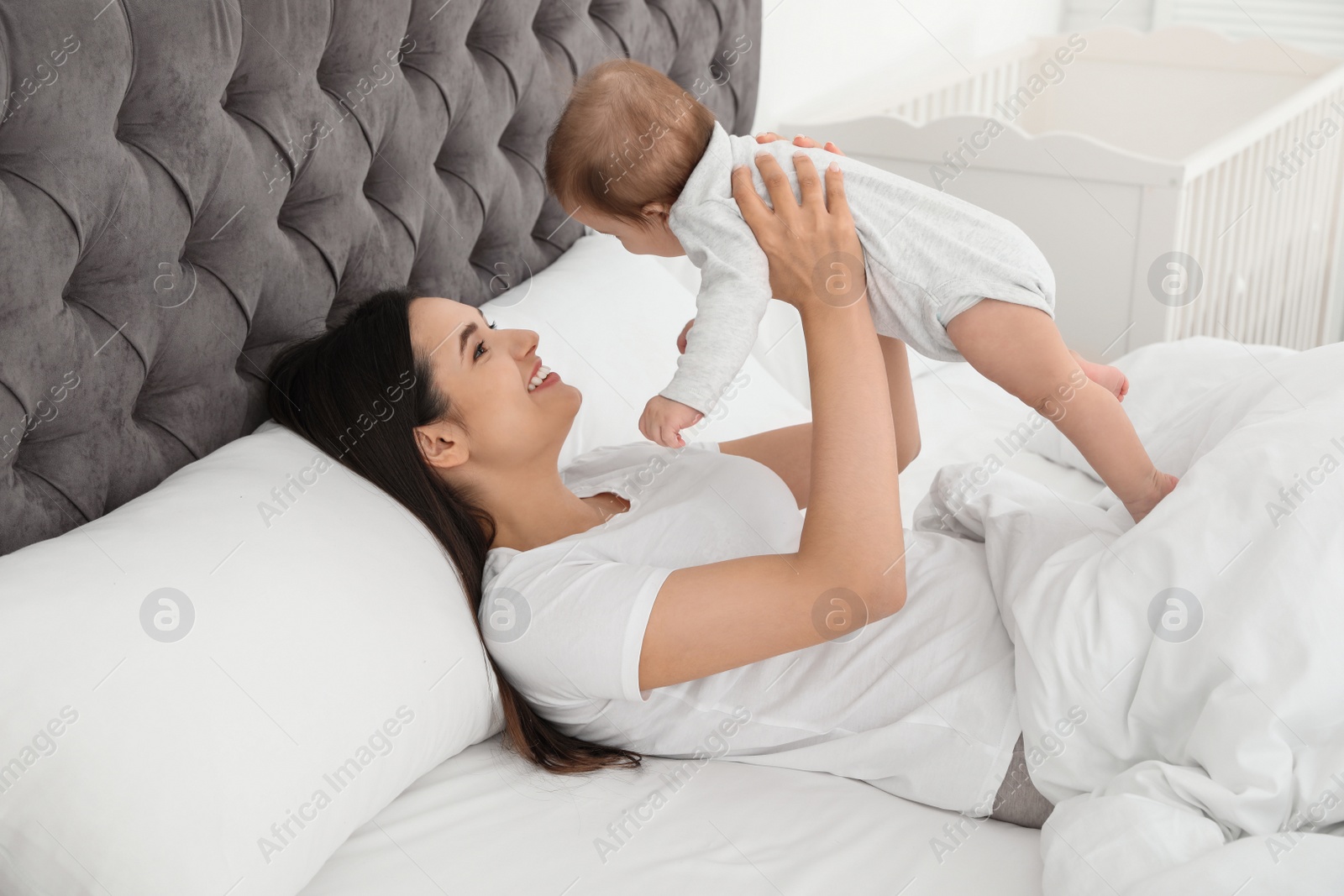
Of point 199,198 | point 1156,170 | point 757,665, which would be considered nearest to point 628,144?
point 199,198

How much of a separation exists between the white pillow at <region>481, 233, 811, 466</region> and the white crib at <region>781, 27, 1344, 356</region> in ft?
2.73

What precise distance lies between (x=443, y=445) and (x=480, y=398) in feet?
0.21

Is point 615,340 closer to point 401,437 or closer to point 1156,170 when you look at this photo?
point 401,437

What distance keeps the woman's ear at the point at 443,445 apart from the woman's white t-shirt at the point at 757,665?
0.37ft

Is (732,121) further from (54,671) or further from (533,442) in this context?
(54,671)

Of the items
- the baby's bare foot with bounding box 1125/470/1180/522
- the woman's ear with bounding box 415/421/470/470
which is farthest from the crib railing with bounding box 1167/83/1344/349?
the woman's ear with bounding box 415/421/470/470

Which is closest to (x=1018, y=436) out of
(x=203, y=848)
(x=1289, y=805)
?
(x=1289, y=805)

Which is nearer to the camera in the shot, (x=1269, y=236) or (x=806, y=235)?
(x=806, y=235)

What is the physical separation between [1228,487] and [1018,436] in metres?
0.77

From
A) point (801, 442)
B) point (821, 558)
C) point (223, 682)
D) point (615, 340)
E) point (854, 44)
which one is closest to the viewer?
point (223, 682)

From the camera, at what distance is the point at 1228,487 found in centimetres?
104

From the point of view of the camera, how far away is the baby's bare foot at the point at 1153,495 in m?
1.17

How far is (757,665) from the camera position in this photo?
1.14 meters

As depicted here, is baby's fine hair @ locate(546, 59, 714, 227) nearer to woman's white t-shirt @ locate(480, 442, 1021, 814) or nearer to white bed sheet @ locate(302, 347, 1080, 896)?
woman's white t-shirt @ locate(480, 442, 1021, 814)
